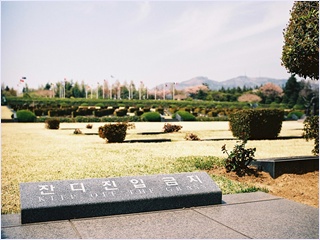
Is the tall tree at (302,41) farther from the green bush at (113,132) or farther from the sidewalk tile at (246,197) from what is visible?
the green bush at (113,132)

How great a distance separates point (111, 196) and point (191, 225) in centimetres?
101

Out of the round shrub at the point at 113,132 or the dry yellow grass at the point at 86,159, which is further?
the round shrub at the point at 113,132

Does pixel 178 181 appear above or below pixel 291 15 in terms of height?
below

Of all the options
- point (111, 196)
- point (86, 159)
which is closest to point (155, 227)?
point (111, 196)

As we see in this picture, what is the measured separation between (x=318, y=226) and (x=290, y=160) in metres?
3.00

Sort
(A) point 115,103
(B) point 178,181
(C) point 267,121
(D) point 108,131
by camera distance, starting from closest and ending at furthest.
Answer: (B) point 178,181, (D) point 108,131, (C) point 267,121, (A) point 115,103

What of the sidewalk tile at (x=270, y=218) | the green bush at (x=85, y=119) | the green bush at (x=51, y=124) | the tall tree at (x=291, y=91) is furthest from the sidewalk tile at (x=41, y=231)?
the tall tree at (x=291, y=91)

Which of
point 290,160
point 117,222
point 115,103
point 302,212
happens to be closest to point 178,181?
point 117,222

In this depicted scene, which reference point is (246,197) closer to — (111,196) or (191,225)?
(191,225)

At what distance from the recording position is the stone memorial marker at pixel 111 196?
4254mm

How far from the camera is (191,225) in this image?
4.18m

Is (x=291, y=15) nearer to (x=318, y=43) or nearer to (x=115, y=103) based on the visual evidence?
(x=318, y=43)

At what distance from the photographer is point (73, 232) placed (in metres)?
3.89

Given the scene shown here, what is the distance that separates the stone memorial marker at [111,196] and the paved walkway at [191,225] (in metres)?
0.10
